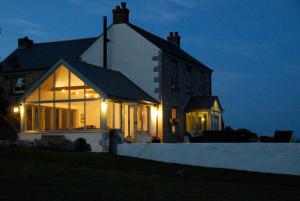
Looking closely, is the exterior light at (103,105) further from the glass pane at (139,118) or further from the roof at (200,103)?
the roof at (200,103)

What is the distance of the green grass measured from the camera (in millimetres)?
11742

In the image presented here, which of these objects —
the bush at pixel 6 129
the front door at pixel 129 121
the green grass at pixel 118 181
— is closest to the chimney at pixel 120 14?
the front door at pixel 129 121

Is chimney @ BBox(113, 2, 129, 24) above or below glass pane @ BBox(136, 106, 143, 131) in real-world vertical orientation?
above

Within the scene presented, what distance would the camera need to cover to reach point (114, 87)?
27.6 meters

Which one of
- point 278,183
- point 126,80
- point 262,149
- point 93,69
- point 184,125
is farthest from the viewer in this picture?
point 184,125

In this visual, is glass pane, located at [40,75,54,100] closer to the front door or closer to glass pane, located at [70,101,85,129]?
glass pane, located at [70,101,85,129]

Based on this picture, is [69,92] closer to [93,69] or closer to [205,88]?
[93,69]

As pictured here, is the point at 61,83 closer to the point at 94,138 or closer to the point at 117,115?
the point at 117,115

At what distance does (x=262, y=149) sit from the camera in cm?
2088

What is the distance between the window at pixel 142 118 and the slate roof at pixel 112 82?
0.65 m

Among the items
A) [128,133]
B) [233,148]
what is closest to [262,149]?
[233,148]

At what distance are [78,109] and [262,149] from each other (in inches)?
406

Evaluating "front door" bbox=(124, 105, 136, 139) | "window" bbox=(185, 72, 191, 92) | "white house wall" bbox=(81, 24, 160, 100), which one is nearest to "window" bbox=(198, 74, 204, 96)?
"window" bbox=(185, 72, 191, 92)

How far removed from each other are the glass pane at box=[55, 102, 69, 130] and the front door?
11.5 feet
